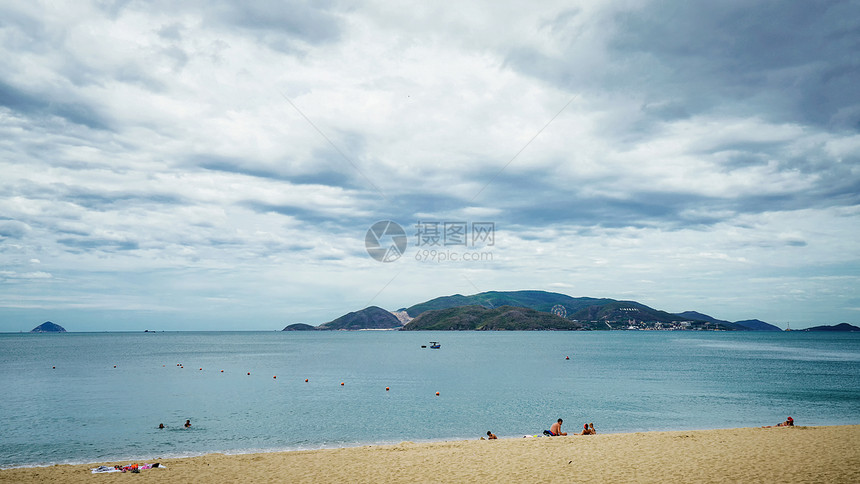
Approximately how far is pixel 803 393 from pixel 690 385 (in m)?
10.8

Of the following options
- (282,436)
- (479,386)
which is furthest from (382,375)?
(282,436)

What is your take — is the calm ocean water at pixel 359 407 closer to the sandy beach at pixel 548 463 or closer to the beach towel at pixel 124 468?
the beach towel at pixel 124 468

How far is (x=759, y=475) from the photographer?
18.5 meters

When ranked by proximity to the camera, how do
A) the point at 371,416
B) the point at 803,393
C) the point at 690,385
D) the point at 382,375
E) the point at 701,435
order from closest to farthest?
the point at 701,435 → the point at 371,416 → the point at 803,393 → the point at 690,385 → the point at 382,375

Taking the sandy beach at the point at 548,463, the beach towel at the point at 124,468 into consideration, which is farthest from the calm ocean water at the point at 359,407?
the sandy beach at the point at 548,463

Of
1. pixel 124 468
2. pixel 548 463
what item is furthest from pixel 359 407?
pixel 548 463

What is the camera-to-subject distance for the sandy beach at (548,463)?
62.9 feet

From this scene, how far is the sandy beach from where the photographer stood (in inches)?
755

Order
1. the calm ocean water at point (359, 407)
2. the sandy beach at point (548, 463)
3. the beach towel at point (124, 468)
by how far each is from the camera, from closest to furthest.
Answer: the sandy beach at point (548, 463) → the beach towel at point (124, 468) → the calm ocean water at point (359, 407)

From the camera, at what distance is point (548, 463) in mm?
21453

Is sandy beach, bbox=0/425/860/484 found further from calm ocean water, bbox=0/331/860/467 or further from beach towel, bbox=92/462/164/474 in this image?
calm ocean water, bbox=0/331/860/467

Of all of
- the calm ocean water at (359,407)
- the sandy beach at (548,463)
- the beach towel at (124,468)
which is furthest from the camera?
the calm ocean water at (359,407)

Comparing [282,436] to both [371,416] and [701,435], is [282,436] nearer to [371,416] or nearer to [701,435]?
[371,416]

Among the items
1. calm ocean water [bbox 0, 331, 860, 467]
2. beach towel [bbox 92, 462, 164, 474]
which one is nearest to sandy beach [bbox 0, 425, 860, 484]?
beach towel [bbox 92, 462, 164, 474]
